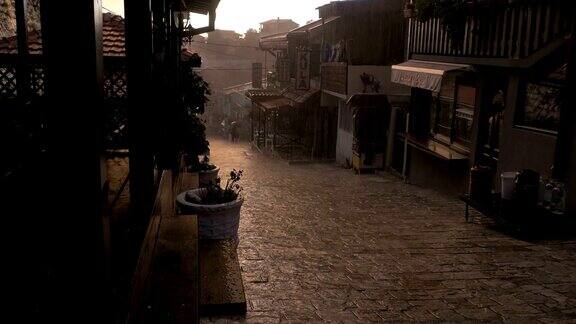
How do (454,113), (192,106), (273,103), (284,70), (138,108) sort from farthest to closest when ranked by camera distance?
(284,70)
(273,103)
(454,113)
(192,106)
(138,108)

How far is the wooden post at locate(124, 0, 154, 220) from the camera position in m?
4.49

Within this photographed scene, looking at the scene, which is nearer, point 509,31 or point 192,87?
point 509,31

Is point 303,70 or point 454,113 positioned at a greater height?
point 303,70

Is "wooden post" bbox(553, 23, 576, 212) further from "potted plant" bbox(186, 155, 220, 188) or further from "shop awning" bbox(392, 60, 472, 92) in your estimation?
"potted plant" bbox(186, 155, 220, 188)

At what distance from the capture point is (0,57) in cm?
1010

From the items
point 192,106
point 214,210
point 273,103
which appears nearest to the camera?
point 214,210

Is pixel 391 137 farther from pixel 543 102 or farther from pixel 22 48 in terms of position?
pixel 22 48

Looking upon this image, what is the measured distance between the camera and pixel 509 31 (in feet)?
36.4

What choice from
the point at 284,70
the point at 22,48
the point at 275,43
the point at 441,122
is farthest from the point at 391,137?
the point at 275,43

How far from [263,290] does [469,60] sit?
30.4 feet

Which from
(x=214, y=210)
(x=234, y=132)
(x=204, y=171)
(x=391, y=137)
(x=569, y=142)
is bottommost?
(x=234, y=132)

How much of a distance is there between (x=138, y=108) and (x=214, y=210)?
10.00 ft

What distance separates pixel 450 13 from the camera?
13.0 metres

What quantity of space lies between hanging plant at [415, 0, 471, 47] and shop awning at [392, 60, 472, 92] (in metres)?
0.85
